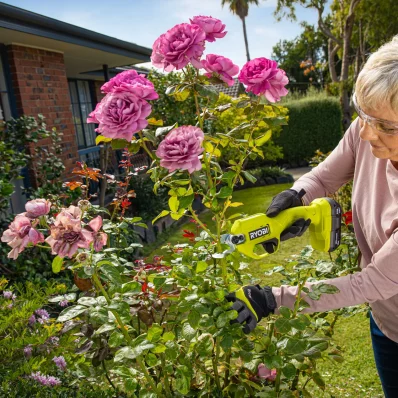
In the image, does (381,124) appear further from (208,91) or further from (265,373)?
(265,373)

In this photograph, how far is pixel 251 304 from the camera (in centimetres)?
149

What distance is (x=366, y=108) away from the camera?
4.71 ft

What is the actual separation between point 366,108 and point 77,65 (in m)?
8.86

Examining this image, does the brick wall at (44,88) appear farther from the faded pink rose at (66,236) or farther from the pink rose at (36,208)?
the faded pink rose at (66,236)

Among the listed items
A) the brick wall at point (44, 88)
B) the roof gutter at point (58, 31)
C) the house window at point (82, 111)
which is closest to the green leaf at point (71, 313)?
the roof gutter at point (58, 31)

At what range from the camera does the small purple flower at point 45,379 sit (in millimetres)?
1772

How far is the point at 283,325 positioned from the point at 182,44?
3.26ft

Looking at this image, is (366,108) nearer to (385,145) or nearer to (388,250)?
(385,145)

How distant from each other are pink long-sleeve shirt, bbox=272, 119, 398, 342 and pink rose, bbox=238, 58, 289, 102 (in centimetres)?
42

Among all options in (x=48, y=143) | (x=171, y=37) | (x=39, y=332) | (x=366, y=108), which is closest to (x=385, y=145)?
(x=366, y=108)

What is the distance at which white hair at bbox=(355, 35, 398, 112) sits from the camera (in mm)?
1343

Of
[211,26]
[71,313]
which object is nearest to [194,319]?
[71,313]

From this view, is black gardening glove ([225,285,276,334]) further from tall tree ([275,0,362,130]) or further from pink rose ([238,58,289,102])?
tall tree ([275,0,362,130])

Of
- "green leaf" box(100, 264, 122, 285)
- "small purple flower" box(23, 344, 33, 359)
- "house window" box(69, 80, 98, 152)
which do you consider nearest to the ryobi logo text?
"green leaf" box(100, 264, 122, 285)
